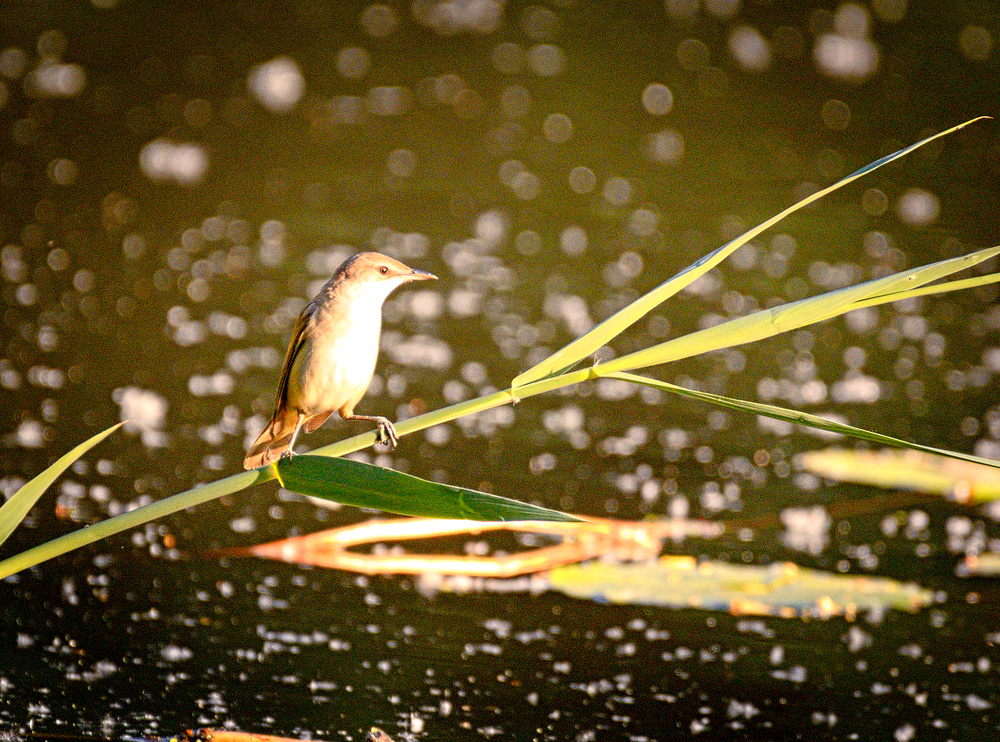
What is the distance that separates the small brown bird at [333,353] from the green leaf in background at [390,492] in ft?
0.53

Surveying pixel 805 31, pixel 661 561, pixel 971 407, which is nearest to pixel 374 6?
pixel 805 31

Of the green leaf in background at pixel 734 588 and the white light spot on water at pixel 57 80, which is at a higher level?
the white light spot on water at pixel 57 80

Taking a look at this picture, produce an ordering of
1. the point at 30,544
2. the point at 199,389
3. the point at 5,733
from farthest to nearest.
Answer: the point at 199,389 → the point at 30,544 → the point at 5,733

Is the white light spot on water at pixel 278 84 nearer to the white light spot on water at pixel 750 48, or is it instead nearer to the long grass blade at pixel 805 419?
the white light spot on water at pixel 750 48

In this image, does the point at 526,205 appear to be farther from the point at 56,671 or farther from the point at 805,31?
the point at 56,671

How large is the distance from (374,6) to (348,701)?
183 inches

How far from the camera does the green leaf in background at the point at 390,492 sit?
997 millimetres

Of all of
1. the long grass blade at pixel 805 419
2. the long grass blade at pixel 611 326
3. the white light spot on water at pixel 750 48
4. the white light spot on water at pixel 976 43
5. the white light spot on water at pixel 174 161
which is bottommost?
the long grass blade at pixel 805 419

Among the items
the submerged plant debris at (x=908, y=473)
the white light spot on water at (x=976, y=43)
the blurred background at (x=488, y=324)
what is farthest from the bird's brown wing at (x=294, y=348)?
the white light spot on water at (x=976, y=43)

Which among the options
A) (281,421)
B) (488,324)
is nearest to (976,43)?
(488,324)

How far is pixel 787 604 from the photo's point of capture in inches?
78.5

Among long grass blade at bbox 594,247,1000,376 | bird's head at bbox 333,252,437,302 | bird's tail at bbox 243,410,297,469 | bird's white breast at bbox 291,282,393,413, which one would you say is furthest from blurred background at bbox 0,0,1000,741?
long grass blade at bbox 594,247,1000,376

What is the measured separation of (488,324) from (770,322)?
2451 millimetres

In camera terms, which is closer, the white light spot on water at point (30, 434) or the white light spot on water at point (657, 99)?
the white light spot on water at point (30, 434)
